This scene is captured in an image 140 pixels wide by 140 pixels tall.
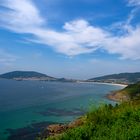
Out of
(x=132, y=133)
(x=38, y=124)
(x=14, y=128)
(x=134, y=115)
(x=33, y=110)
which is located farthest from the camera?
(x=33, y=110)

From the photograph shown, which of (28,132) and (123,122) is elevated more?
(123,122)

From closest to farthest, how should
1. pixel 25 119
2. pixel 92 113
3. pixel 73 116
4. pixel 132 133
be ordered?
1. pixel 132 133
2. pixel 92 113
3. pixel 25 119
4. pixel 73 116

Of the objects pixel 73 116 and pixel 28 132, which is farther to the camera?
pixel 73 116

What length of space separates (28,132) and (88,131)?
45.3 m

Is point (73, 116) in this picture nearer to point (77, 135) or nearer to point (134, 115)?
point (134, 115)

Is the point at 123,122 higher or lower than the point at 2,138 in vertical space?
higher

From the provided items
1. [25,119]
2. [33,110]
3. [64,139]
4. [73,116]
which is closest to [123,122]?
[64,139]

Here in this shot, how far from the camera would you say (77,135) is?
1006 inches

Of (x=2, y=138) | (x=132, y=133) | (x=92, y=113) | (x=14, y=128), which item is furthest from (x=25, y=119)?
(x=132, y=133)

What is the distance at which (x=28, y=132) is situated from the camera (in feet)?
227

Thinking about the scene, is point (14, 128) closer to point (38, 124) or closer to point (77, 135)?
point (38, 124)

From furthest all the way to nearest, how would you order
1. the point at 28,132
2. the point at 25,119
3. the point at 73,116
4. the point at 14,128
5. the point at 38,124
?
the point at 73,116 → the point at 25,119 → the point at 38,124 → the point at 14,128 → the point at 28,132

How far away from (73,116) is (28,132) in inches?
1220

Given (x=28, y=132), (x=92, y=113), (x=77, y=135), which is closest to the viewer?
(x=77, y=135)
